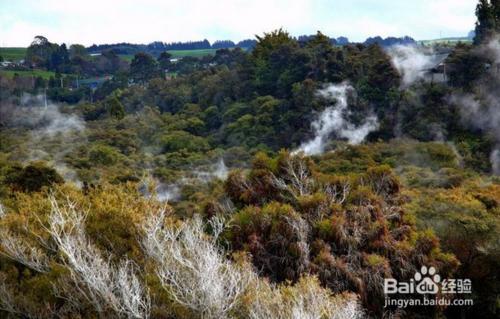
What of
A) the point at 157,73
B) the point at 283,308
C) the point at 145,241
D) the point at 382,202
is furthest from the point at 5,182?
the point at 157,73

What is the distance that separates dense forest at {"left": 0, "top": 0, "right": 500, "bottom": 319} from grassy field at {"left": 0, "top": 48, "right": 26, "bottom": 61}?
114ft

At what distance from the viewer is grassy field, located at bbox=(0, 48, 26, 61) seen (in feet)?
252

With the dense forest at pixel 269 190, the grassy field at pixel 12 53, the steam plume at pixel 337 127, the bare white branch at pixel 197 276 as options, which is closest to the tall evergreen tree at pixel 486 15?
the dense forest at pixel 269 190

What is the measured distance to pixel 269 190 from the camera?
13383 millimetres

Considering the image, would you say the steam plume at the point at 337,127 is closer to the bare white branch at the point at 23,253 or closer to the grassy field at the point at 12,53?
the bare white branch at the point at 23,253

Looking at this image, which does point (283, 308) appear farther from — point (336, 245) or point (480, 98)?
point (480, 98)

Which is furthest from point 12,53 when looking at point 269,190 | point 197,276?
point 197,276

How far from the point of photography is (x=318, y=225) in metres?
11.4

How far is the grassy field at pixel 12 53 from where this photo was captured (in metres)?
76.7

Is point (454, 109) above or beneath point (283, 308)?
above

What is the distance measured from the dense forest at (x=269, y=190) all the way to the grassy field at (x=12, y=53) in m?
34.7

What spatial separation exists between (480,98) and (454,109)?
3.93 ft

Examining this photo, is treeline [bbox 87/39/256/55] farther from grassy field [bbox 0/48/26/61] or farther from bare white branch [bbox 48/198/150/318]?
bare white branch [bbox 48/198/150/318]

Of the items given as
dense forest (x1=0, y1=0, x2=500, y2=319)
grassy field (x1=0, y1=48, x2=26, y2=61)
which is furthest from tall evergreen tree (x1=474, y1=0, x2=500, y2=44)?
grassy field (x1=0, y1=48, x2=26, y2=61)
